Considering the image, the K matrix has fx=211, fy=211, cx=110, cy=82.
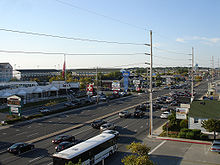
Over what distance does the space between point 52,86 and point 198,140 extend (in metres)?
57.2

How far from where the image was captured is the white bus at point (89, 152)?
629 inches

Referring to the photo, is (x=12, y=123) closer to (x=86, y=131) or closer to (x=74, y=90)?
(x=86, y=131)

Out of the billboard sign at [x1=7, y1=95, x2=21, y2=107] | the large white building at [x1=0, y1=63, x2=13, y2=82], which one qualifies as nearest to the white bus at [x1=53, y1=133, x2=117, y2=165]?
the billboard sign at [x1=7, y1=95, x2=21, y2=107]

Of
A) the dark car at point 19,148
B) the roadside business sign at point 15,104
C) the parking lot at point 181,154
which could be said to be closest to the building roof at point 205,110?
the parking lot at point 181,154

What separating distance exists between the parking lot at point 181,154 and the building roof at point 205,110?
20.5ft

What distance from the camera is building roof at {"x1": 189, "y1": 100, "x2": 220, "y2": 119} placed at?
30969 mm

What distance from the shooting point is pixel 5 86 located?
8169 cm

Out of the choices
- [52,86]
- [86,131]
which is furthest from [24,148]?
[52,86]

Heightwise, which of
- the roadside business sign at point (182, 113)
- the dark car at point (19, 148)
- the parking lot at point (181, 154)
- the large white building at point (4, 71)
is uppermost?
the large white building at point (4, 71)

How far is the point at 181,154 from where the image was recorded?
22.9 m

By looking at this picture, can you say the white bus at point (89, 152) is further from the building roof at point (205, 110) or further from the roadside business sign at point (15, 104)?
the roadside business sign at point (15, 104)

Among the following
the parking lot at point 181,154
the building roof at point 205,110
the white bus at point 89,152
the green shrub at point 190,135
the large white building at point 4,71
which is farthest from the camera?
the large white building at point 4,71

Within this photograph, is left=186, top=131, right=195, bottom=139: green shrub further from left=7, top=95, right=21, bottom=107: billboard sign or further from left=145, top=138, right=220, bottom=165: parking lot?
left=7, top=95, right=21, bottom=107: billboard sign

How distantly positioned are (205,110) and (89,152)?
22453 millimetres
